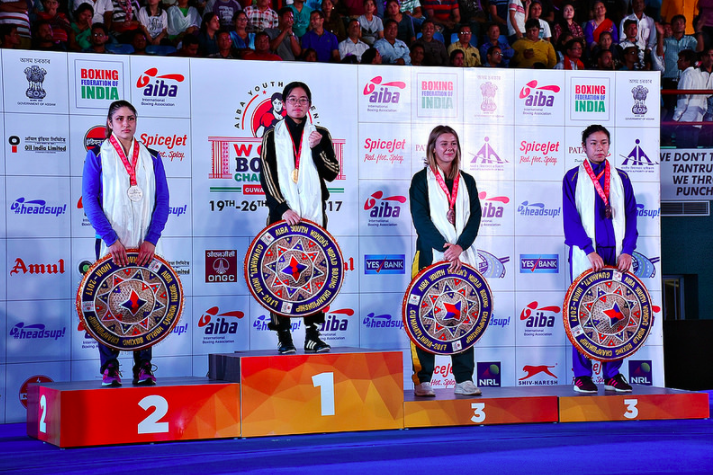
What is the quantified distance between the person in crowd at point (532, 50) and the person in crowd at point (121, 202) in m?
4.68

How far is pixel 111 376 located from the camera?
5246 mm

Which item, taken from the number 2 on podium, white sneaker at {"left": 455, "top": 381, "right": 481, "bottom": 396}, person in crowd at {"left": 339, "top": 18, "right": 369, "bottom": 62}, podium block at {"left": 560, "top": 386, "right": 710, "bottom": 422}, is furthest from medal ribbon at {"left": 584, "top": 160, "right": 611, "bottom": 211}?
person in crowd at {"left": 339, "top": 18, "right": 369, "bottom": 62}

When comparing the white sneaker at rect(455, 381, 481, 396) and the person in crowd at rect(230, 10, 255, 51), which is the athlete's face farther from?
the person in crowd at rect(230, 10, 255, 51)

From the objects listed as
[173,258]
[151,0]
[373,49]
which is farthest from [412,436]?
[151,0]

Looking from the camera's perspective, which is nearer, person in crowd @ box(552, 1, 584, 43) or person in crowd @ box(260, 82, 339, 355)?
person in crowd @ box(260, 82, 339, 355)

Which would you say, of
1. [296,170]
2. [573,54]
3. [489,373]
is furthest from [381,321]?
[573,54]

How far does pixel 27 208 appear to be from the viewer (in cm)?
656

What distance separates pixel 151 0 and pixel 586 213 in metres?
4.36

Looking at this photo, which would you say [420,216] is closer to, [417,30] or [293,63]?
[293,63]

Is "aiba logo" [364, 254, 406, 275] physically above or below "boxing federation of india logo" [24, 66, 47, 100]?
below

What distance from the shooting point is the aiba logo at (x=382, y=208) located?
286 inches

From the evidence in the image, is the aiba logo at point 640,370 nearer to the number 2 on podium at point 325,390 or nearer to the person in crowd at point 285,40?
the number 2 on podium at point 325,390

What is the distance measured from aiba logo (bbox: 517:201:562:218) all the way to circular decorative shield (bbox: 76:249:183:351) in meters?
3.31

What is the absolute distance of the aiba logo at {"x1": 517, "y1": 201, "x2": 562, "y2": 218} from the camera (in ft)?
24.6
